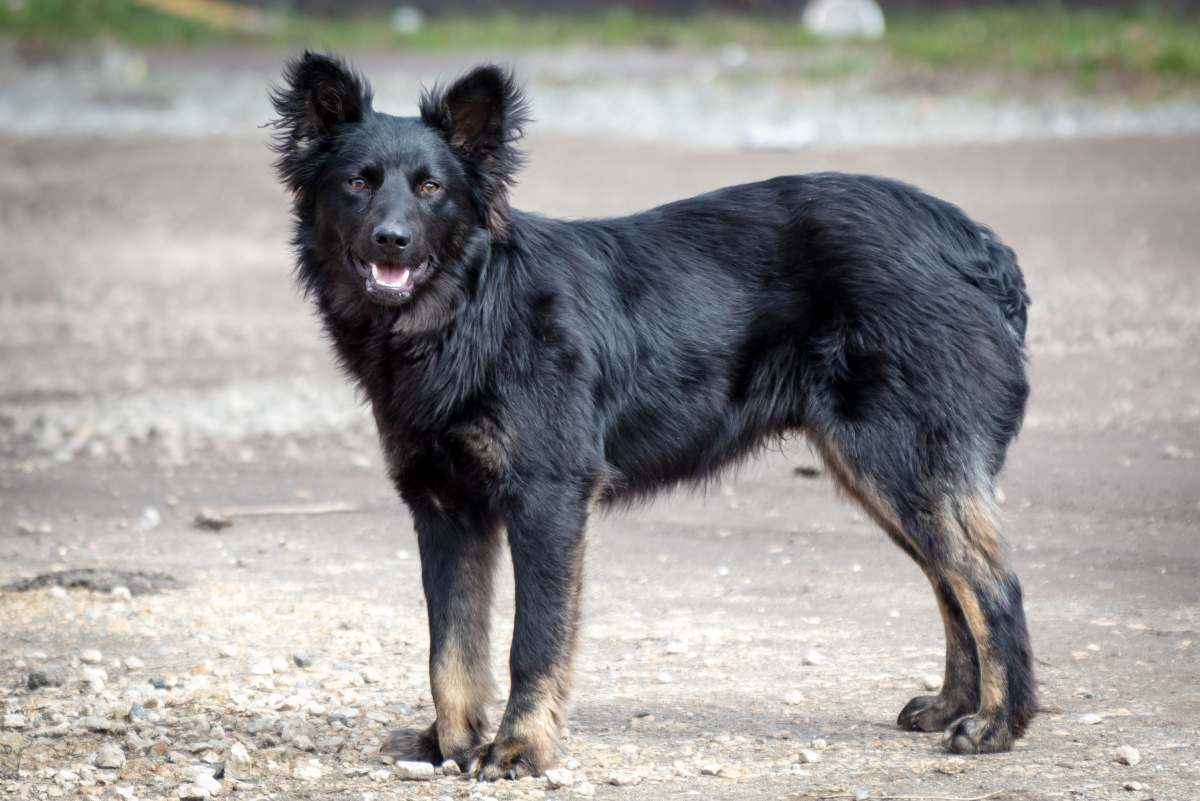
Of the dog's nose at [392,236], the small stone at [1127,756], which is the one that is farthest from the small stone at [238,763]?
the small stone at [1127,756]

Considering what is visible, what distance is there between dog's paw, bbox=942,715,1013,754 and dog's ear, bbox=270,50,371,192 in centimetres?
259

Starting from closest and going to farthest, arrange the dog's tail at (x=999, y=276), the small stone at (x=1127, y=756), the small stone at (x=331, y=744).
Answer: the small stone at (x=1127, y=756)
the small stone at (x=331, y=744)
the dog's tail at (x=999, y=276)

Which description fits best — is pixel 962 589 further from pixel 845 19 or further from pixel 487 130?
pixel 845 19

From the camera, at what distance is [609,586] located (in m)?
5.39

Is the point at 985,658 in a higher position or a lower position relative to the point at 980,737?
higher

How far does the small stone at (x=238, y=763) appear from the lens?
373cm

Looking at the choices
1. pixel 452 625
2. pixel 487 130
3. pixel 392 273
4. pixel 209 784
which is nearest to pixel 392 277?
pixel 392 273

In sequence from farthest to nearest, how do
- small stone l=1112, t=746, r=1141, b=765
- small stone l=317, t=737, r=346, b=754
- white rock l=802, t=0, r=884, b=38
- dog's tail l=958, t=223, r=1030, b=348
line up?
white rock l=802, t=0, r=884, b=38 → dog's tail l=958, t=223, r=1030, b=348 → small stone l=317, t=737, r=346, b=754 → small stone l=1112, t=746, r=1141, b=765

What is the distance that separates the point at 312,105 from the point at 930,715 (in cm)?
269

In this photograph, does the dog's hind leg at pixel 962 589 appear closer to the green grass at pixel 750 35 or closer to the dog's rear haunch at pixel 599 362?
the dog's rear haunch at pixel 599 362

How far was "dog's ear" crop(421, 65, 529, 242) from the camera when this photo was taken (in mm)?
3848

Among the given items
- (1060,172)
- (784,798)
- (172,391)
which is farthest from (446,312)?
(1060,172)

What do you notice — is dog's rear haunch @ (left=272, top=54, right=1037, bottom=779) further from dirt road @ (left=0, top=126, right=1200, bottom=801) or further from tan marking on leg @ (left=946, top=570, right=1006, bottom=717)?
dirt road @ (left=0, top=126, right=1200, bottom=801)

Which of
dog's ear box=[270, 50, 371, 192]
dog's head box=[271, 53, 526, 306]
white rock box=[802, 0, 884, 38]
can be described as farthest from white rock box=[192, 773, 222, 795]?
→ white rock box=[802, 0, 884, 38]
